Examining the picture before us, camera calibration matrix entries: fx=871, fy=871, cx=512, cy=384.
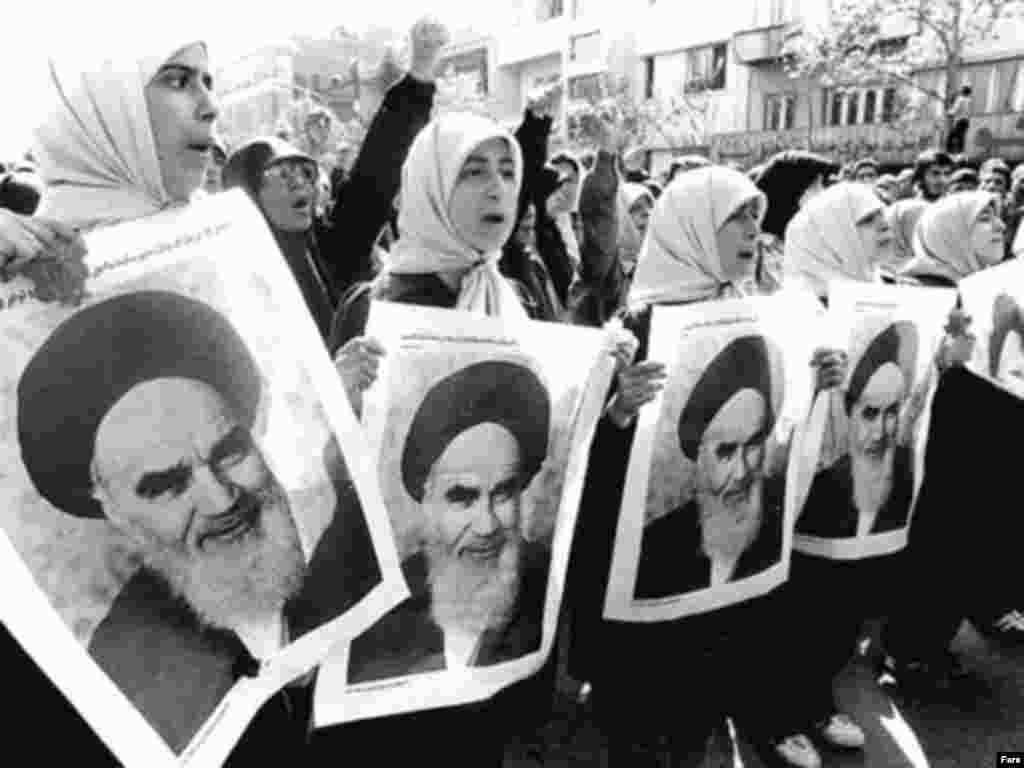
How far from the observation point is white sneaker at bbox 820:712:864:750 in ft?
8.69

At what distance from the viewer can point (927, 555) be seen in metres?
2.90

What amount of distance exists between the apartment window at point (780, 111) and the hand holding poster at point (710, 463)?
110ft

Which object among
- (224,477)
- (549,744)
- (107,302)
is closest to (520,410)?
(224,477)

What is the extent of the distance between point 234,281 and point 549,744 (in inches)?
81.6

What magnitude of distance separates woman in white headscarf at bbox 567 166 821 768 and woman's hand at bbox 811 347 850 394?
0.25m

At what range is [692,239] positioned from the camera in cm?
208

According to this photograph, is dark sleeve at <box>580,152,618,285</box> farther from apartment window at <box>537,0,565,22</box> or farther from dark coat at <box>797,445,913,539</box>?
apartment window at <box>537,0,565,22</box>

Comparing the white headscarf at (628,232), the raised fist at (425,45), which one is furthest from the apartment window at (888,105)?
the raised fist at (425,45)

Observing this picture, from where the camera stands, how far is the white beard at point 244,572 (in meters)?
1.15

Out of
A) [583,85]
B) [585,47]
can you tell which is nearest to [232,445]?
[583,85]

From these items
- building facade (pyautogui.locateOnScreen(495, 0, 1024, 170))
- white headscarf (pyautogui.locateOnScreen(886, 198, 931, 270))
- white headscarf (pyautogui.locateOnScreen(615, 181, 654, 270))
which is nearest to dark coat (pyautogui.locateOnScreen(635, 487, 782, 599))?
white headscarf (pyautogui.locateOnScreen(615, 181, 654, 270))

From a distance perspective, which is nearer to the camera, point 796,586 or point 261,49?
point 796,586

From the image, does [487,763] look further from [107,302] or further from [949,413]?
[949,413]

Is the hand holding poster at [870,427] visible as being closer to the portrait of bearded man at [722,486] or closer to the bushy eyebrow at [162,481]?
the portrait of bearded man at [722,486]
